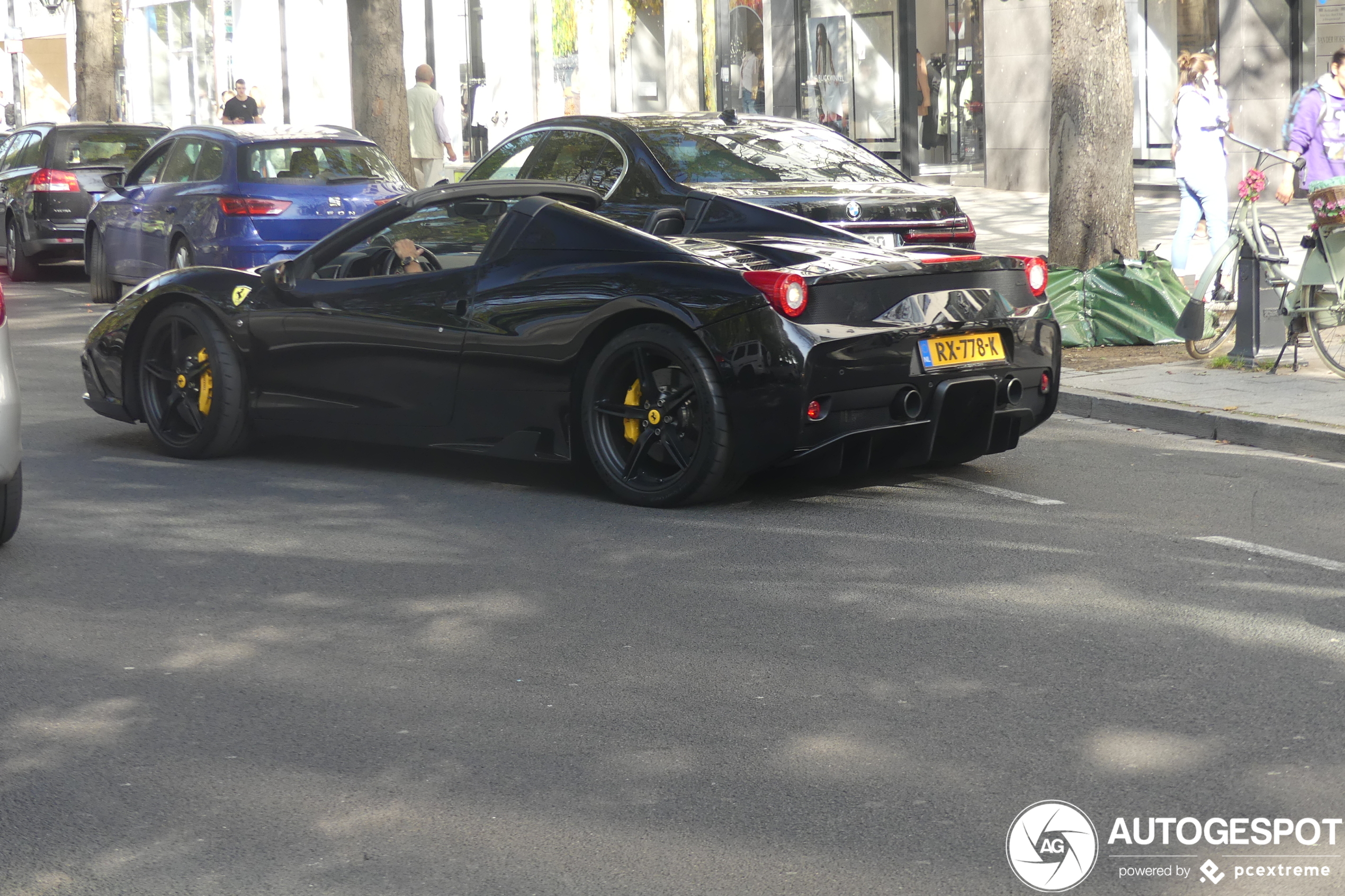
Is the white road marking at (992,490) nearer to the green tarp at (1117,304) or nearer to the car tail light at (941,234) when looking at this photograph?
the car tail light at (941,234)

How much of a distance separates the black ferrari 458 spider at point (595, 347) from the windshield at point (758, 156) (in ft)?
8.62

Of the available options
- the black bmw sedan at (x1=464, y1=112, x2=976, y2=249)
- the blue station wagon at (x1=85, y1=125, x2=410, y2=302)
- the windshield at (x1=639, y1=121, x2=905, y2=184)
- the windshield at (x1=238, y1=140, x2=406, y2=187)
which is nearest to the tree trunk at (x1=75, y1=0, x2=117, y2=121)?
the blue station wagon at (x1=85, y1=125, x2=410, y2=302)

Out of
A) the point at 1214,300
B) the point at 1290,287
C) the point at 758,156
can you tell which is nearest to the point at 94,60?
the point at 758,156

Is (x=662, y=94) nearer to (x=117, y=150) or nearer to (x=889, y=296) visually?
(x=117, y=150)

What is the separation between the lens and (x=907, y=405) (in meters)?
6.64

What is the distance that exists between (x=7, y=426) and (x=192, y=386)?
2.30m

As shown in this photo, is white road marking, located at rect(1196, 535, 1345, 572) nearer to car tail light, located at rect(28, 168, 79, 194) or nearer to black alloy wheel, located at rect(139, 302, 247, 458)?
black alloy wheel, located at rect(139, 302, 247, 458)

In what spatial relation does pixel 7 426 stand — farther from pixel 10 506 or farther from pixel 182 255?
pixel 182 255

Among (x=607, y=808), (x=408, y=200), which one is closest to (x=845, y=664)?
(x=607, y=808)

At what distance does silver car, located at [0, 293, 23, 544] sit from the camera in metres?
5.91

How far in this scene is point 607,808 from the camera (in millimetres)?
3734

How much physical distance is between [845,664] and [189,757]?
176 cm

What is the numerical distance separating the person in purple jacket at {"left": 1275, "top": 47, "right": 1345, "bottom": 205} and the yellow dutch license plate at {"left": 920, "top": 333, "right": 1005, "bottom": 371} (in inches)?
245

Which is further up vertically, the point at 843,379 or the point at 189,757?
the point at 843,379
